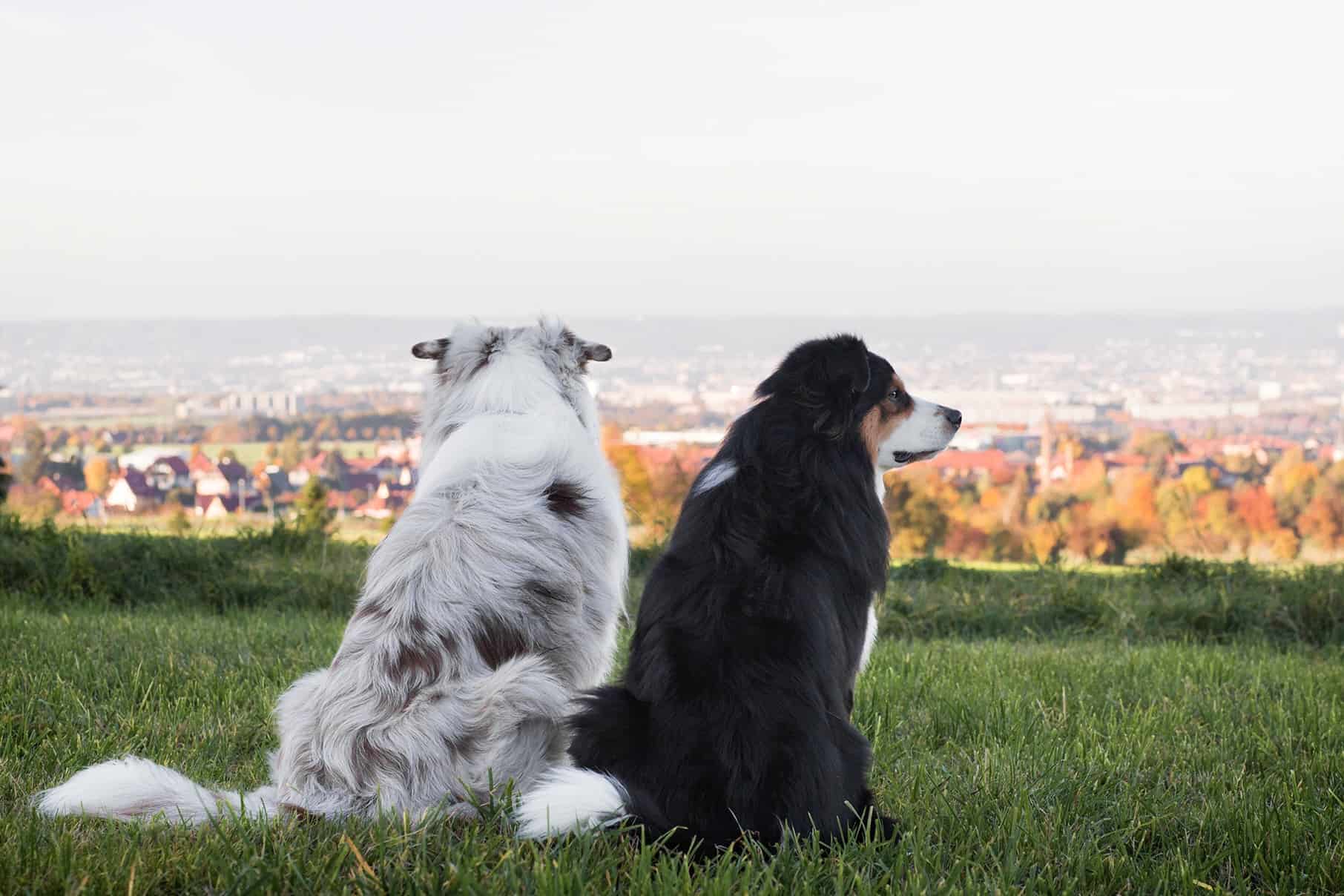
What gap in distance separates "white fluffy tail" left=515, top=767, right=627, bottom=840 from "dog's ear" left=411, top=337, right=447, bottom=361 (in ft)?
7.28

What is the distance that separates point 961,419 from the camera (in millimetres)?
4656

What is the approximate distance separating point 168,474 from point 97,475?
991 mm

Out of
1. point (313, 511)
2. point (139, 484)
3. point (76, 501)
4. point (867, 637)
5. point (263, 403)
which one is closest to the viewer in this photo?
point (867, 637)

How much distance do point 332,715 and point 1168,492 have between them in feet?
43.8

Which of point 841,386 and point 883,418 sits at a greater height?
point 841,386

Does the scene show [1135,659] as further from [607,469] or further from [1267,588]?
[607,469]

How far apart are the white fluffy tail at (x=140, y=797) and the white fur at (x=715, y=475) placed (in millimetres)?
1758

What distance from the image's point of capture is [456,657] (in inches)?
141

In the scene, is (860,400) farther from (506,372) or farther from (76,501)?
(76,501)

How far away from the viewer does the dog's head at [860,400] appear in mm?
3904

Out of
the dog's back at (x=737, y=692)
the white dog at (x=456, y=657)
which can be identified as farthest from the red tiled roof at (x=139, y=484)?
the dog's back at (x=737, y=692)

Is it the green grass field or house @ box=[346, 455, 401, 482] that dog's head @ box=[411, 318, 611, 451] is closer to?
the green grass field

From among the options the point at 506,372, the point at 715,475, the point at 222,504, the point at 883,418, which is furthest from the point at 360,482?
the point at 715,475

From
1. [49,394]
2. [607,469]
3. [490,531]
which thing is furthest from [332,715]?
[49,394]
